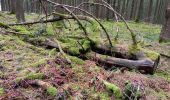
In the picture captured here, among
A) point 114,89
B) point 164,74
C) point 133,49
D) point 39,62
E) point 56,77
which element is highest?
point 133,49

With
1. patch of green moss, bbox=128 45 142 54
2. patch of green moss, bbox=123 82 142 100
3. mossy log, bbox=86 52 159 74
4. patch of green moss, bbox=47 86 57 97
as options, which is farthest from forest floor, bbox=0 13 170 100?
patch of green moss, bbox=128 45 142 54

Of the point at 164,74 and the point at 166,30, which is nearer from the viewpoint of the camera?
the point at 164,74

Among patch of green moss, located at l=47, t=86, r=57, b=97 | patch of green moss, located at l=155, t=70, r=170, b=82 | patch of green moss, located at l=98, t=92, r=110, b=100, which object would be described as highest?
patch of green moss, located at l=47, t=86, r=57, b=97

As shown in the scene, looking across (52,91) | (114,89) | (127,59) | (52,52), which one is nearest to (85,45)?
(52,52)

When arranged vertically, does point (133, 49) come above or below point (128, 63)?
above

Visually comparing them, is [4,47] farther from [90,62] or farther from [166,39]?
[166,39]

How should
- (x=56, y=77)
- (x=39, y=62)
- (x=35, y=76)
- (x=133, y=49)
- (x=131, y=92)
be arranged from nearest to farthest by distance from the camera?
(x=131, y=92), (x=35, y=76), (x=56, y=77), (x=39, y=62), (x=133, y=49)

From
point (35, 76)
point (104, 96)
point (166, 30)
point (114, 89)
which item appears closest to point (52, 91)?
point (35, 76)

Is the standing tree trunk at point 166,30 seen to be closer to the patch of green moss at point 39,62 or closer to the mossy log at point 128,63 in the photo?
the mossy log at point 128,63

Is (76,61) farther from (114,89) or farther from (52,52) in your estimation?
(114,89)

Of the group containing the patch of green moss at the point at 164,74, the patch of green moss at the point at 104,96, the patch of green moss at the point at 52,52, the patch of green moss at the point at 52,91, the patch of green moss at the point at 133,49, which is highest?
the patch of green moss at the point at 133,49

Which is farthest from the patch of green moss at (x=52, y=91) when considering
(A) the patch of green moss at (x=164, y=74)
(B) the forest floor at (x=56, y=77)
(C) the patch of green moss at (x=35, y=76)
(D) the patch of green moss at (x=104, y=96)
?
(A) the patch of green moss at (x=164, y=74)

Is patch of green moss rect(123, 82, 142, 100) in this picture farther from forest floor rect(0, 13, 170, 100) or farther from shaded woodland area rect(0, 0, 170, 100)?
forest floor rect(0, 13, 170, 100)

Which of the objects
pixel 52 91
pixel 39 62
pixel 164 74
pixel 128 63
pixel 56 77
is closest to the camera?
pixel 52 91
